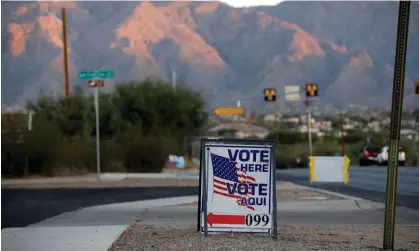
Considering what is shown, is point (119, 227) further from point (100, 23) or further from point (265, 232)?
point (100, 23)

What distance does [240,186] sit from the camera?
12695 millimetres

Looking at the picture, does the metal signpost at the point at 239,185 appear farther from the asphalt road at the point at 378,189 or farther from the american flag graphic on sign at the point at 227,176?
the asphalt road at the point at 378,189

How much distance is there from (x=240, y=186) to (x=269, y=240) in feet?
3.00

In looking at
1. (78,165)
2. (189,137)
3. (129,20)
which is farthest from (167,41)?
(78,165)

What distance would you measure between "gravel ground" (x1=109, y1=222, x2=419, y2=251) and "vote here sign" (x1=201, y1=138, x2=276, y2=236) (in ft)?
0.94

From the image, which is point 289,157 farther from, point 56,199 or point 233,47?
point 233,47

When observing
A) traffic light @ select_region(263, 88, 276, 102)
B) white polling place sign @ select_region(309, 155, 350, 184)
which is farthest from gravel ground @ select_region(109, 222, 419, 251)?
traffic light @ select_region(263, 88, 276, 102)

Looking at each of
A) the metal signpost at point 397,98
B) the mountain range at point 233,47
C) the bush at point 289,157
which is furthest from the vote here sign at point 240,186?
the mountain range at point 233,47

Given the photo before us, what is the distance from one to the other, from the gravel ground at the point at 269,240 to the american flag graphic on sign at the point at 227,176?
68 cm

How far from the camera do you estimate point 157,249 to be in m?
11.9

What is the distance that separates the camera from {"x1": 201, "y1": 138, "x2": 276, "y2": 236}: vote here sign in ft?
41.6

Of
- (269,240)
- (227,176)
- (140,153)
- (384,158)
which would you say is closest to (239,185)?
(227,176)

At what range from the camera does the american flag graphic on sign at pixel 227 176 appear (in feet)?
41.6

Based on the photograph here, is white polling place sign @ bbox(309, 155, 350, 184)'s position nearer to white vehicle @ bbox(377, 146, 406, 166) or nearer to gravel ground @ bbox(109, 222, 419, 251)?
gravel ground @ bbox(109, 222, 419, 251)
